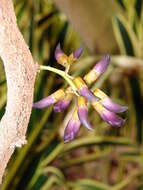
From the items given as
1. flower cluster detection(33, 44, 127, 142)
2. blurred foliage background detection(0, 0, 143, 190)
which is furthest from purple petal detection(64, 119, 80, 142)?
blurred foliage background detection(0, 0, 143, 190)

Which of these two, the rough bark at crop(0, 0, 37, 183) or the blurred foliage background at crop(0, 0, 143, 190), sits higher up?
the rough bark at crop(0, 0, 37, 183)

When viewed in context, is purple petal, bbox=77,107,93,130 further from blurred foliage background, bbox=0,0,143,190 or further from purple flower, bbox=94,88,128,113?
blurred foliage background, bbox=0,0,143,190

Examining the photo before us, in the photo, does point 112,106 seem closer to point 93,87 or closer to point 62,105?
→ point 62,105

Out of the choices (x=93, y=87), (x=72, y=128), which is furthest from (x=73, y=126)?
(x=93, y=87)

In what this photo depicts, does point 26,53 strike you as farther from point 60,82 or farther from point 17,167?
point 60,82

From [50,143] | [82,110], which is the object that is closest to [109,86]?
[50,143]

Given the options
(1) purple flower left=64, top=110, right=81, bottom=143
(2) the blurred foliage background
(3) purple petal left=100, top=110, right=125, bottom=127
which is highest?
(1) purple flower left=64, top=110, right=81, bottom=143

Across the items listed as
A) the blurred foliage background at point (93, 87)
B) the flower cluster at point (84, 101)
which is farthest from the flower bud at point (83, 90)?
the blurred foliage background at point (93, 87)
